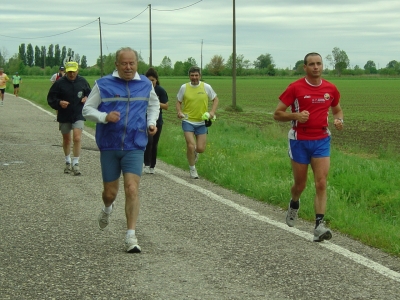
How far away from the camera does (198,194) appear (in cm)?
1063

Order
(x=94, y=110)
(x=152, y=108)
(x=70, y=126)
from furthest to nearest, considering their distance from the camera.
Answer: (x=70, y=126), (x=152, y=108), (x=94, y=110)

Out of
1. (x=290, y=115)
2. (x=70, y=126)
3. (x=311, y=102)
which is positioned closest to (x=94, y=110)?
(x=290, y=115)

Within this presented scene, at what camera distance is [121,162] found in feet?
24.0

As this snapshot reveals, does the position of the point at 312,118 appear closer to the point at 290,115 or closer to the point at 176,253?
the point at 290,115

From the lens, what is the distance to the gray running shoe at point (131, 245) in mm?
6984

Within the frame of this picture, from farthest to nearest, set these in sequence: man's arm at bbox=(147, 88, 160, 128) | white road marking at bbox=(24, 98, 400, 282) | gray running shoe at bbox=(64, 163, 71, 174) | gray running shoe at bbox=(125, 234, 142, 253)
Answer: gray running shoe at bbox=(64, 163, 71, 174) → man's arm at bbox=(147, 88, 160, 128) → gray running shoe at bbox=(125, 234, 142, 253) → white road marking at bbox=(24, 98, 400, 282)

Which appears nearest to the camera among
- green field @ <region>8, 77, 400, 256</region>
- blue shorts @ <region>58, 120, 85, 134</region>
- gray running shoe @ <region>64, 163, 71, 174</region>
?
green field @ <region>8, 77, 400, 256</region>

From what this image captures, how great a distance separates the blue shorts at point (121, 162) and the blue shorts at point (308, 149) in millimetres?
1662

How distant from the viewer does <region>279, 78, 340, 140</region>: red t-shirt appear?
7.73 meters

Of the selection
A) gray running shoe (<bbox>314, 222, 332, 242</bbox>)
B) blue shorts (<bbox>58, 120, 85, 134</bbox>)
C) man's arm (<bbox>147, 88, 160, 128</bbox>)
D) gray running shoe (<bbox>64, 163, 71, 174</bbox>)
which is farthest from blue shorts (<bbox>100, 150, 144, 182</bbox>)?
blue shorts (<bbox>58, 120, 85, 134</bbox>)

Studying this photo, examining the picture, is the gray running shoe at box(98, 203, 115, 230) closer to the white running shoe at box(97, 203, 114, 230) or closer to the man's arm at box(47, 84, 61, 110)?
the white running shoe at box(97, 203, 114, 230)

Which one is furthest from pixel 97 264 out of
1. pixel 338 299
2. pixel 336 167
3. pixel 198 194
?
pixel 336 167

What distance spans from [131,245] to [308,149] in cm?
212

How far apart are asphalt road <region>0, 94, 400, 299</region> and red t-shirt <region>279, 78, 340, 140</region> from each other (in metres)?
1.07
